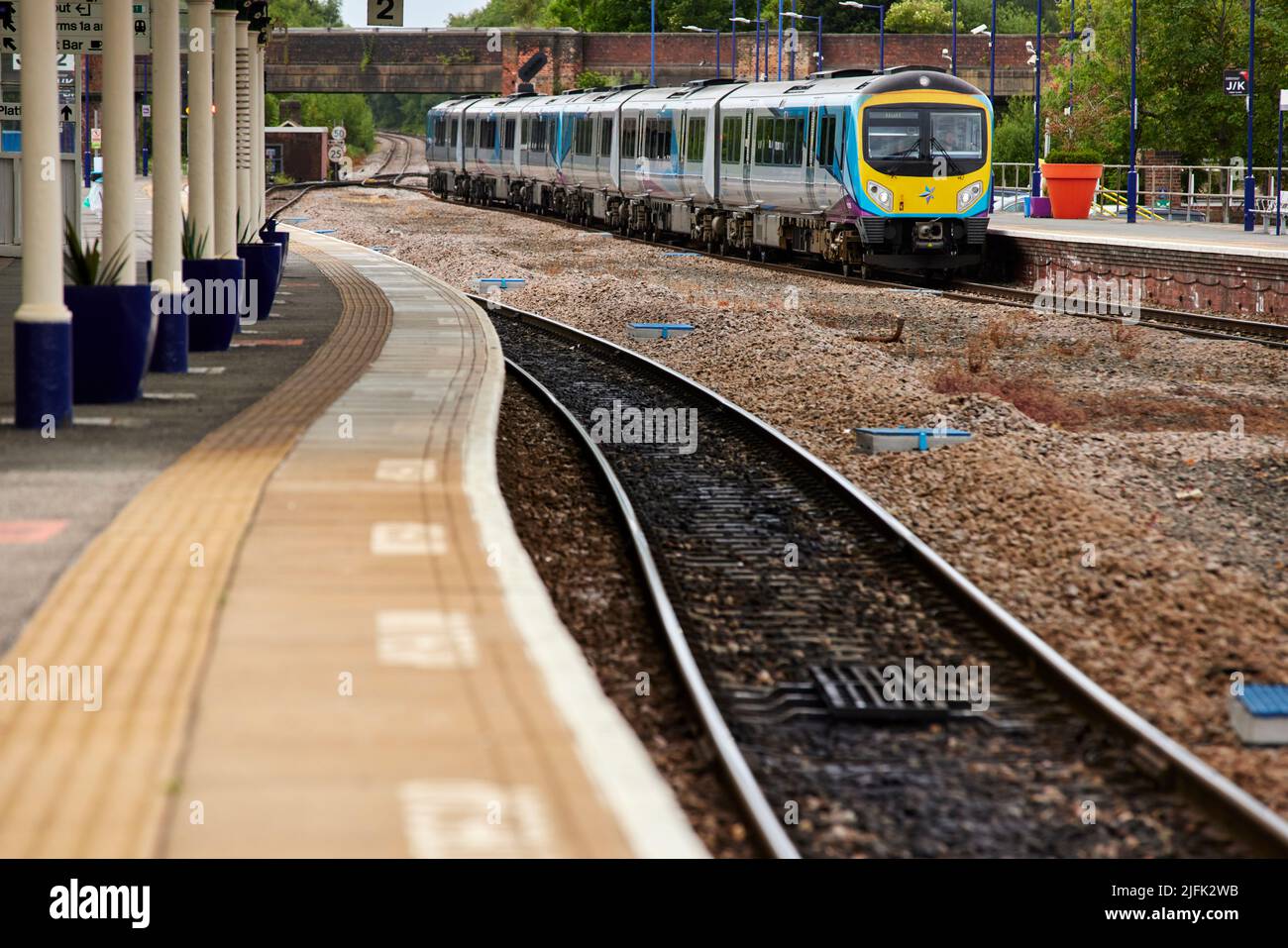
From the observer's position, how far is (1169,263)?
90.5ft

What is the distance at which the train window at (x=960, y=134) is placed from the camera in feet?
104

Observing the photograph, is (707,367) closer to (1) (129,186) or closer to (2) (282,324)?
(2) (282,324)

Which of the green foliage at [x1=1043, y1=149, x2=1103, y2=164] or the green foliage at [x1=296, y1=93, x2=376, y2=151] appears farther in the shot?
the green foliage at [x1=296, y1=93, x2=376, y2=151]

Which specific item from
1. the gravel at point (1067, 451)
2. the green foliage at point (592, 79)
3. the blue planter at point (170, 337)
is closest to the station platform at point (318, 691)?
the gravel at point (1067, 451)

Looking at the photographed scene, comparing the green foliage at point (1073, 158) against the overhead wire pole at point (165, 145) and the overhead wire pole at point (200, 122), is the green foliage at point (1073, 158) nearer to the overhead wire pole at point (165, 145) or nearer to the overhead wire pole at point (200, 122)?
the overhead wire pole at point (200, 122)

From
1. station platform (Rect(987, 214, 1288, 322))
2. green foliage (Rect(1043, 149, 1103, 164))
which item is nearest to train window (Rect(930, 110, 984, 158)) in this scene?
station platform (Rect(987, 214, 1288, 322))

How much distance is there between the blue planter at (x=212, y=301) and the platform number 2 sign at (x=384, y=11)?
49.2 ft

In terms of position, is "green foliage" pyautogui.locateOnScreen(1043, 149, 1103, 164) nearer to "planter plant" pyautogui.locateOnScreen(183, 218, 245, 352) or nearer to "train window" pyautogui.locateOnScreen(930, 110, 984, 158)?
"train window" pyautogui.locateOnScreen(930, 110, 984, 158)

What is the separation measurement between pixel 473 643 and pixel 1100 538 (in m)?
5.86

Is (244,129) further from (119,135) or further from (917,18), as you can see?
(917,18)

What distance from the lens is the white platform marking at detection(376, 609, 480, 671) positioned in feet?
22.1

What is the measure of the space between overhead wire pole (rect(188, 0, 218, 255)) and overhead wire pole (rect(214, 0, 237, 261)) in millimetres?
552

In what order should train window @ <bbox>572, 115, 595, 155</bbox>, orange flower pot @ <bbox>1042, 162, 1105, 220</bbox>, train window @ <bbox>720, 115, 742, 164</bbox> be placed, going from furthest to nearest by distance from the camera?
train window @ <bbox>572, 115, 595, 155</bbox> → orange flower pot @ <bbox>1042, 162, 1105, 220</bbox> → train window @ <bbox>720, 115, 742, 164</bbox>

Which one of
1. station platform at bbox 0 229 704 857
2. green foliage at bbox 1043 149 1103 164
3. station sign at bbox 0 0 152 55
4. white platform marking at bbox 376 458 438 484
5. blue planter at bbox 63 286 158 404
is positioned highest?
station sign at bbox 0 0 152 55
